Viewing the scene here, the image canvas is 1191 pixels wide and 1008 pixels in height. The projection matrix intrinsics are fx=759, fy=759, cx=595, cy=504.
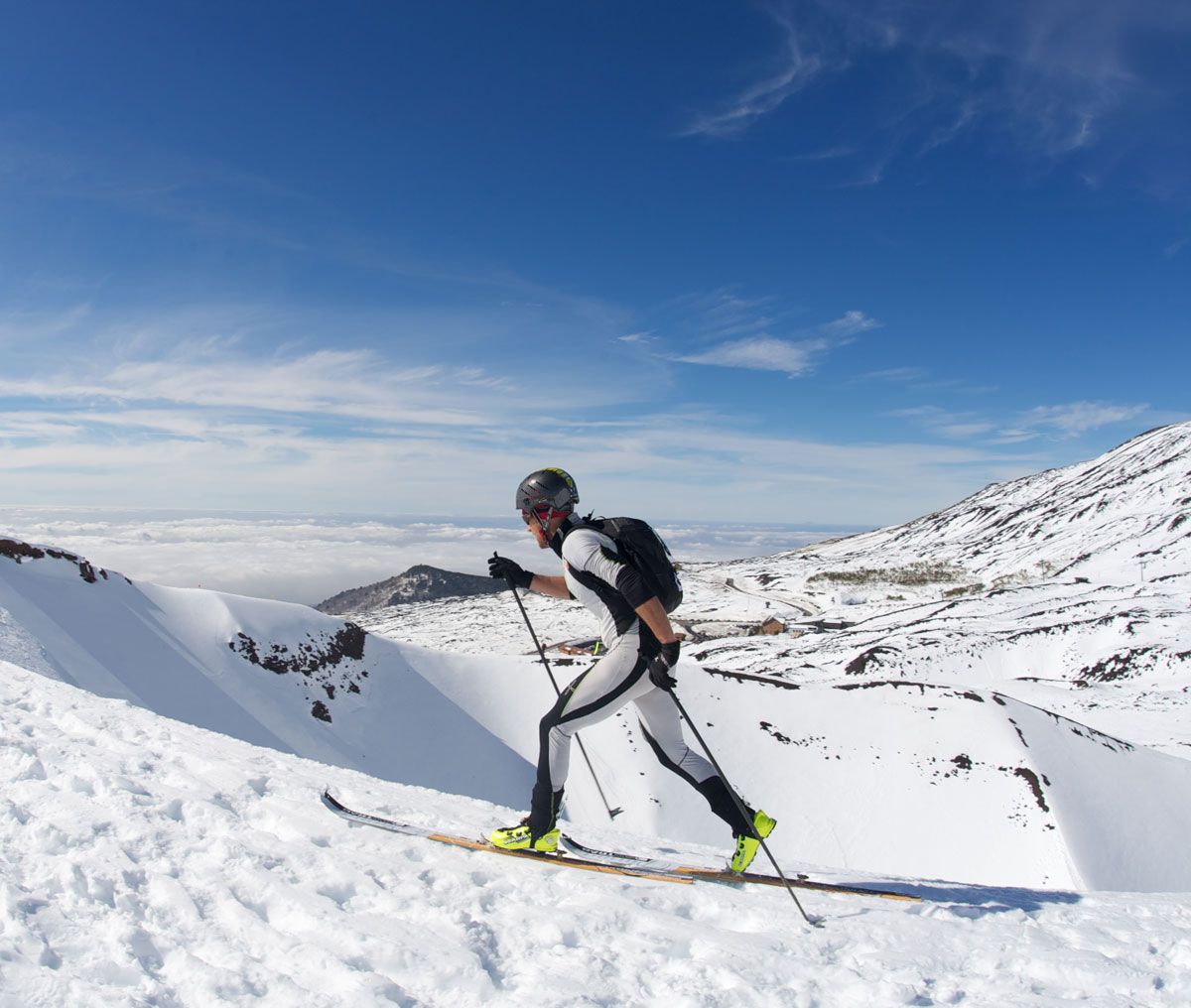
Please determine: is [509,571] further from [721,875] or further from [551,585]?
[721,875]

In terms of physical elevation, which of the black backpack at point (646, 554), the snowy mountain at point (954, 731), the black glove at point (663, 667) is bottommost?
the snowy mountain at point (954, 731)

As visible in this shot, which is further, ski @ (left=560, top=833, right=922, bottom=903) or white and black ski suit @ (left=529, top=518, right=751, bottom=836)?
white and black ski suit @ (left=529, top=518, right=751, bottom=836)

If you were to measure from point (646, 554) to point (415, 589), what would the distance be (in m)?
109

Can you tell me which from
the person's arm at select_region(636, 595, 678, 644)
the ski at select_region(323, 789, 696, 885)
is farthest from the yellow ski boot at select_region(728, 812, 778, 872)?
the person's arm at select_region(636, 595, 678, 644)

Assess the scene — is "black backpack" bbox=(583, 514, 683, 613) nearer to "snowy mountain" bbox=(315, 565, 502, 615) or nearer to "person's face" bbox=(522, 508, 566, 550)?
"person's face" bbox=(522, 508, 566, 550)

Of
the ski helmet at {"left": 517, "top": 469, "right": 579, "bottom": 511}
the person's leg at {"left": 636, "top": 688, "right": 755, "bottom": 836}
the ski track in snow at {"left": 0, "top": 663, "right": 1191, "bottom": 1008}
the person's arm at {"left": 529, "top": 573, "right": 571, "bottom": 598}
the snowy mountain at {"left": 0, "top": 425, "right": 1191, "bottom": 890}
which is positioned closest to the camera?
the ski track in snow at {"left": 0, "top": 663, "right": 1191, "bottom": 1008}

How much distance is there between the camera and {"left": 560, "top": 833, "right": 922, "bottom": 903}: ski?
22.6 ft

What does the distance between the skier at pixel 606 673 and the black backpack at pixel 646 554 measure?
0.13 m

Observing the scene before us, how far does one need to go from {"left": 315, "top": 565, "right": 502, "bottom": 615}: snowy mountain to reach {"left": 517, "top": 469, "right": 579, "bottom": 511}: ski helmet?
338ft

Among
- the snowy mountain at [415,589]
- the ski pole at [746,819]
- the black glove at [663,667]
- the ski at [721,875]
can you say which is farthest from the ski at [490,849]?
the snowy mountain at [415,589]

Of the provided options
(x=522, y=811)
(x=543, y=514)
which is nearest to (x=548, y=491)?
(x=543, y=514)

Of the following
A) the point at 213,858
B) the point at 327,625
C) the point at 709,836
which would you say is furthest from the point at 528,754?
the point at 213,858

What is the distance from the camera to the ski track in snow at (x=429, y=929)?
15.6 feet

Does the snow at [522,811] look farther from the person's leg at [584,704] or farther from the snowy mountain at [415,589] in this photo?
the snowy mountain at [415,589]
